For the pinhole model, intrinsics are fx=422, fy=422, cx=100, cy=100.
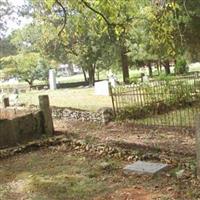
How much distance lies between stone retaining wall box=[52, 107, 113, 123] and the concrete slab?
6258mm

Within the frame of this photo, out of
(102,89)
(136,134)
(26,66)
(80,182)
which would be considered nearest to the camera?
(80,182)

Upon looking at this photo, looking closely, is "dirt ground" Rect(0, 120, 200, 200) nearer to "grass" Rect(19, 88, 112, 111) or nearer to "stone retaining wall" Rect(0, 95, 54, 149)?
"stone retaining wall" Rect(0, 95, 54, 149)

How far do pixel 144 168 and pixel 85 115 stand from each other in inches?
289

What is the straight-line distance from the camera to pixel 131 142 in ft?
34.0

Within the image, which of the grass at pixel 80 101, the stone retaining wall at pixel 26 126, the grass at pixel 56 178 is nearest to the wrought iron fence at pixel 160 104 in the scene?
the grass at pixel 80 101

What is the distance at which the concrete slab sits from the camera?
6.75 metres

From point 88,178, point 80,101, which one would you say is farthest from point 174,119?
point 80,101

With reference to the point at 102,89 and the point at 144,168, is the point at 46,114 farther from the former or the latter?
the point at 102,89

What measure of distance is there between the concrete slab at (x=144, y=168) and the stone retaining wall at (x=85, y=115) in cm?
626

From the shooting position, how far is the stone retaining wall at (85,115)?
13461 mm

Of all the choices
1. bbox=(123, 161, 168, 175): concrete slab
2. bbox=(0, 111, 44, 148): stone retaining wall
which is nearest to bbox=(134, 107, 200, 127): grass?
bbox=(0, 111, 44, 148): stone retaining wall

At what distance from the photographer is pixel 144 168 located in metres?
6.89

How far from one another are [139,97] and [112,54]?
→ 21385mm

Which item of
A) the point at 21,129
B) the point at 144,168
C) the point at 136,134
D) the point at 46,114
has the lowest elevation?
the point at 136,134
